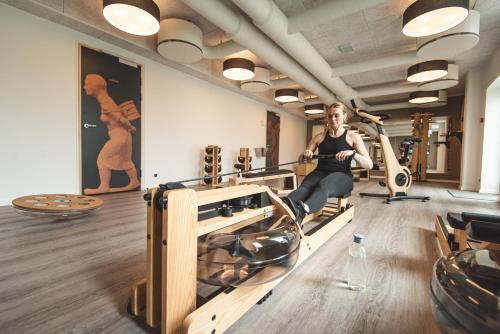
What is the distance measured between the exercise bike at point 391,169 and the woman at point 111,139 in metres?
3.64

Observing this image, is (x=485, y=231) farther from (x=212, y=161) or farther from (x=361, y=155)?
(x=212, y=161)

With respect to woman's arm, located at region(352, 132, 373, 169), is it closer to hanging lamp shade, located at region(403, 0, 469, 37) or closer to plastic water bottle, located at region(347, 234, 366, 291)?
plastic water bottle, located at region(347, 234, 366, 291)

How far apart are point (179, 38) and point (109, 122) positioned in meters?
1.72

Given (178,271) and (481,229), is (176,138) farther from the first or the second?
(481,229)

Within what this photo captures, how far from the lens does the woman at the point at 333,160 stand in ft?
5.91

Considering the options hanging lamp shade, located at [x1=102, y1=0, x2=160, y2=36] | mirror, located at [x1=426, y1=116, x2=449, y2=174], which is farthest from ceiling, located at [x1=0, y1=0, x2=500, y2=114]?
mirror, located at [x1=426, y1=116, x2=449, y2=174]

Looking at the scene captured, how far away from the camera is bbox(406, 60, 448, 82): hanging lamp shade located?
398 centimetres

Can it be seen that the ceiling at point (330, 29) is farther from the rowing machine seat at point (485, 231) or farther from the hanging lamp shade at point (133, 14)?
the rowing machine seat at point (485, 231)

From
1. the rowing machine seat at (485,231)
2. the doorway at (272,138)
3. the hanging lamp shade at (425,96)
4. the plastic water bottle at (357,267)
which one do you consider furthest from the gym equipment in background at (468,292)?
the doorway at (272,138)

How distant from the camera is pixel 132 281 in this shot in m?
1.22

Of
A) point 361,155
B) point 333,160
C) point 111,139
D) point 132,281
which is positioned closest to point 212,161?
point 111,139

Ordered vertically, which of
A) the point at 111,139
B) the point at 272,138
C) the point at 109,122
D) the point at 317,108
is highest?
the point at 317,108

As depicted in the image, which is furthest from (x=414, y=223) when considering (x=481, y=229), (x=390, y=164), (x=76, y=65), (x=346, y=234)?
(x=76, y=65)

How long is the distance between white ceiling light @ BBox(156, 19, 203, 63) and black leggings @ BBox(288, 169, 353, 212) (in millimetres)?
2629
